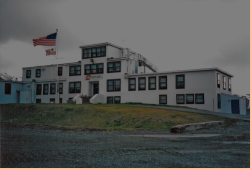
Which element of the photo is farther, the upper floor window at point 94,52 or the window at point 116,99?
the upper floor window at point 94,52

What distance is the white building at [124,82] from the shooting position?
83.4 feet

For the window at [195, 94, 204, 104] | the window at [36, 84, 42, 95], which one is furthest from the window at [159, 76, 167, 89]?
the window at [36, 84, 42, 95]

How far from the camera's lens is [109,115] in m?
16.1

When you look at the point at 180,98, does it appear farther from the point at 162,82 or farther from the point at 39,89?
the point at 39,89

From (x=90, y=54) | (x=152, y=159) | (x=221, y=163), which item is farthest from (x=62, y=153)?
(x=90, y=54)

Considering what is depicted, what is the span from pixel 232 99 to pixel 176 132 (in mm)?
17804

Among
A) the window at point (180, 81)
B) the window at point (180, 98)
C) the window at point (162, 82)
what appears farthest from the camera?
the window at point (162, 82)

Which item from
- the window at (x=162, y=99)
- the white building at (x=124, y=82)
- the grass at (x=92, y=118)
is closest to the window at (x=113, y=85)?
the white building at (x=124, y=82)

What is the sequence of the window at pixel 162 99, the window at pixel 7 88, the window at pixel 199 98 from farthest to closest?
the window at pixel 7 88
the window at pixel 162 99
the window at pixel 199 98

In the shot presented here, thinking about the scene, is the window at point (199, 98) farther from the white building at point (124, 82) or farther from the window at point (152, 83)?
the window at point (152, 83)

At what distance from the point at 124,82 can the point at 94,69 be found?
4419 mm

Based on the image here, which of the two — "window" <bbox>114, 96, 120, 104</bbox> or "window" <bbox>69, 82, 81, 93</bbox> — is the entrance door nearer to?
"window" <bbox>69, 82, 81, 93</bbox>

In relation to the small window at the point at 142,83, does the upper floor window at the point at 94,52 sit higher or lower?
higher

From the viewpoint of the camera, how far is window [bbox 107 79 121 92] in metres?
30.4
